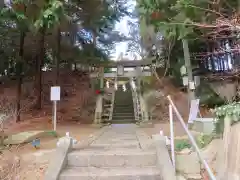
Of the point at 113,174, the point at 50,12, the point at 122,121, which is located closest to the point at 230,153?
the point at 113,174

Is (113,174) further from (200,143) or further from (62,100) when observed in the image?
(62,100)

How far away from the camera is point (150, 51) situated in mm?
15273

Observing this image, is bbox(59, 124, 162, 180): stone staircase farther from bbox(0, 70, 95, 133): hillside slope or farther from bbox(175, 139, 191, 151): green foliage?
bbox(0, 70, 95, 133): hillside slope

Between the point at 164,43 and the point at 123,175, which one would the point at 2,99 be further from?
the point at 123,175

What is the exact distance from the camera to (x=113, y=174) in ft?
11.5

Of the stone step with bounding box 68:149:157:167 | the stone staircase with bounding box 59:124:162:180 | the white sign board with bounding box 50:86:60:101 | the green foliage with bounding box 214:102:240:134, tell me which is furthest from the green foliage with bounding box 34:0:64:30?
the green foliage with bounding box 214:102:240:134

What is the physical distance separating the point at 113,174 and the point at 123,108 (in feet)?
30.8

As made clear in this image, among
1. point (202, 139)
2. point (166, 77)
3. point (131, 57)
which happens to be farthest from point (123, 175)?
point (131, 57)

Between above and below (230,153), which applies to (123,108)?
below

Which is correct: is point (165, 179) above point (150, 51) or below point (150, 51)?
below

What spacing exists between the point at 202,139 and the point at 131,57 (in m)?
14.7

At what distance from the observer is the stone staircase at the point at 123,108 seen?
37.9ft

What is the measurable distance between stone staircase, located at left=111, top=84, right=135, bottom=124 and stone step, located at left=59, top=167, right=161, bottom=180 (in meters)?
7.56

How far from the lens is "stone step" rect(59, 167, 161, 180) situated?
11.3ft
